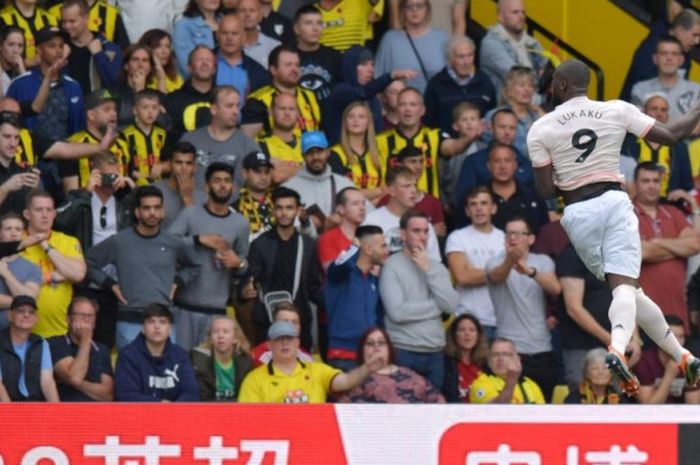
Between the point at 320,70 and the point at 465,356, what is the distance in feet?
11.1

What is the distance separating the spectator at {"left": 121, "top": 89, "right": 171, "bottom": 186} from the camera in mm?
17656

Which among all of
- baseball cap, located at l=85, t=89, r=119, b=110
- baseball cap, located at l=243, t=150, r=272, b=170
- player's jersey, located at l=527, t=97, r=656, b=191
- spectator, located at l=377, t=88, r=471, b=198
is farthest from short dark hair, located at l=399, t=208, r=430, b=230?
player's jersey, located at l=527, t=97, r=656, b=191

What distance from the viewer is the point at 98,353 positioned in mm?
16188

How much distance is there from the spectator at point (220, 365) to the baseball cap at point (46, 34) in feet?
9.94

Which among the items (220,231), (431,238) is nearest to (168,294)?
(220,231)

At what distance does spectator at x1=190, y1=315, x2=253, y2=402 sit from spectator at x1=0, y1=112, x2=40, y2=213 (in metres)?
1.89

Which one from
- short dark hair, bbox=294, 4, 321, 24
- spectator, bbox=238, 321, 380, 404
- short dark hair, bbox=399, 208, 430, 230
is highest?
short dark hair, bbox=294, 4, 321, 24

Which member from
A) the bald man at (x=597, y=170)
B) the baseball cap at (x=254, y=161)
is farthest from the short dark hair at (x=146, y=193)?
the bald man at (x=597, y=170)

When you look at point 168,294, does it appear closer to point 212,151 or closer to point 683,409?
point 212,151

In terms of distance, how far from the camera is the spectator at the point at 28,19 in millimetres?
18484

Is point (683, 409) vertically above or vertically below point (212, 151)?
below

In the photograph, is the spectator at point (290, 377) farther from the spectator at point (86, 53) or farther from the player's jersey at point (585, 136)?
the player's jersey at point (585, 136)

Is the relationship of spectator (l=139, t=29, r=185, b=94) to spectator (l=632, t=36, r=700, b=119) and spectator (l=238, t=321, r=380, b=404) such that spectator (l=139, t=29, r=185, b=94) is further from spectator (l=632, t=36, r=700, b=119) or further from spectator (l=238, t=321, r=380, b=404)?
spectator (l=632, t=36, r=700, b=119)

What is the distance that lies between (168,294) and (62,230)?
3.27ft
